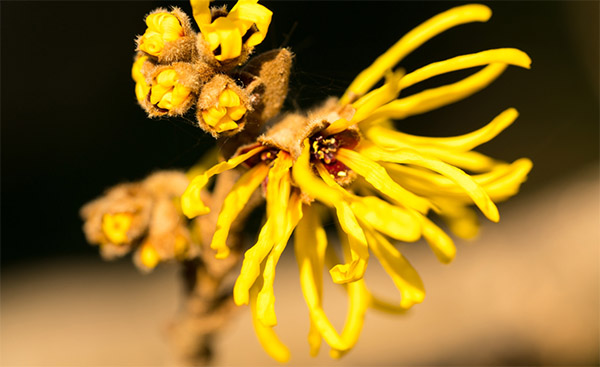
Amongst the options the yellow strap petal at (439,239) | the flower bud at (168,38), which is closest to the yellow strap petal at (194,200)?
the flower bud at (168,38)

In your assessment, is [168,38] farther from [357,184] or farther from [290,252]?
[290,252]

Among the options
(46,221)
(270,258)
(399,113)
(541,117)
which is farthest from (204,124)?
(541,117)

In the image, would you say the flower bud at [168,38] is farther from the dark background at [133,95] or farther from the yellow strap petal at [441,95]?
the dark background at [133,95]

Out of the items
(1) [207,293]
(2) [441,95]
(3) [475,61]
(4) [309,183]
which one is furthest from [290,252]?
(3) [475,61]

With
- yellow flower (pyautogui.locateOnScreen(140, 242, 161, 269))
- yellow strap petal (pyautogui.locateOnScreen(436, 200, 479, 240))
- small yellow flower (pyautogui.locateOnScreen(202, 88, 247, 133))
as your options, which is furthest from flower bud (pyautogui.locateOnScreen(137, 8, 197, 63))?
yellow strap petal (pyautogui.locateOnScreen(436, 200, 479, 240))

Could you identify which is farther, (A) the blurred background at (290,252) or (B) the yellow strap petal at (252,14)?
(A) the blurred background at (290,252)

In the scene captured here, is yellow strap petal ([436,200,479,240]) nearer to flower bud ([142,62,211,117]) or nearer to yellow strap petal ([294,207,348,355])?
yellow strap petal ([294,207,348,355])
